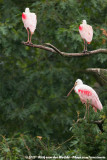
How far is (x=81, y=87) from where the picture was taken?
23.9 feet

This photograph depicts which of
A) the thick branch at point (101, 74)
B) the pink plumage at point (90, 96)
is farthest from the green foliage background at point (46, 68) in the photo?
the pink plumage at point (90, 96)

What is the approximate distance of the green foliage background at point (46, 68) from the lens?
10078mm

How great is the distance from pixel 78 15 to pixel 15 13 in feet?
4.95

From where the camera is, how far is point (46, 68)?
1195 centimetres

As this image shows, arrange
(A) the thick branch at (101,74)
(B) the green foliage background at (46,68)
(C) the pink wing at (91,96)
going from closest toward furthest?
(C) the pink wing at (91,96)
(A) the thick branch at (101,74)
(B) the green foliage background at (46,68)

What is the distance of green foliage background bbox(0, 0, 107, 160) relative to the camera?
10078 mm

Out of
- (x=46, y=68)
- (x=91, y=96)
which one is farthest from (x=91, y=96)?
(x=46, y=68)

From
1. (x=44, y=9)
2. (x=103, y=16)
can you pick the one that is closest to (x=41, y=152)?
(x=44, y=9)

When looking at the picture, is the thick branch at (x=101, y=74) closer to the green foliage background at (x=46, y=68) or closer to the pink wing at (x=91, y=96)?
the pink wing at (x=91, y=96)

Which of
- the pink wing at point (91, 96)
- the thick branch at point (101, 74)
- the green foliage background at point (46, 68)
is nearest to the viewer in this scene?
the pink wing at point (91, 96)

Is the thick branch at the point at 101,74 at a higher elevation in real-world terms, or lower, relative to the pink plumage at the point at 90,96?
higher

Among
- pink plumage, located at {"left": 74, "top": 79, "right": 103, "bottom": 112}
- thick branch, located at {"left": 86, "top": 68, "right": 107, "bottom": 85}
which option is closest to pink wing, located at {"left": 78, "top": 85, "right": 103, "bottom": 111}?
pink plumage, located at {"left": 74, "top": 79, "right": 103, "bottom": 112}

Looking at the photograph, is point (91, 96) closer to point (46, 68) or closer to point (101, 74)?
point (101, 74)

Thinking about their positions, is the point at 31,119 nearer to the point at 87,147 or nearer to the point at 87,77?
the point at 87,77
